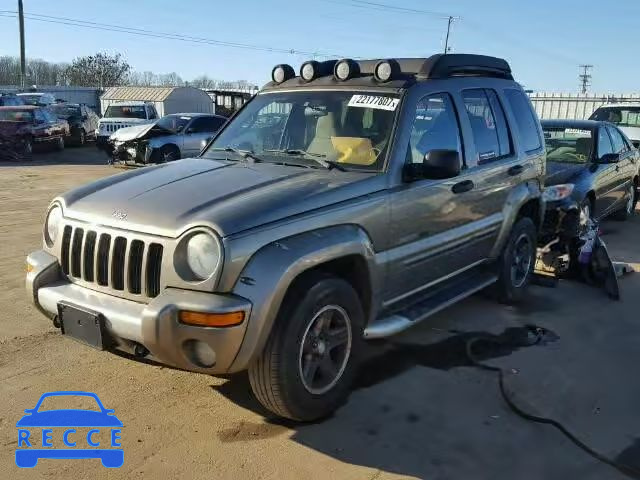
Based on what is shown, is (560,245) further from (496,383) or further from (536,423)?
(536,423)

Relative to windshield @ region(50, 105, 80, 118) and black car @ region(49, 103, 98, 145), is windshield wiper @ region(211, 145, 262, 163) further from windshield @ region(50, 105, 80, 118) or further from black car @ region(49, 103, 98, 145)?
windshield @ region(50, 105, 80, 118)

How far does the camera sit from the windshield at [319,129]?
4017 mm

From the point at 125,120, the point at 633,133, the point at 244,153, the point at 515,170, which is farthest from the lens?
the point at 125,120

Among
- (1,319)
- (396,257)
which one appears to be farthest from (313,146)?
(1,319)

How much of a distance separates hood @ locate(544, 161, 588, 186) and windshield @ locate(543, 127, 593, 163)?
0.25 m

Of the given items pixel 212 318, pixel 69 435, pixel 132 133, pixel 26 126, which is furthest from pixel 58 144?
pixel 212 318

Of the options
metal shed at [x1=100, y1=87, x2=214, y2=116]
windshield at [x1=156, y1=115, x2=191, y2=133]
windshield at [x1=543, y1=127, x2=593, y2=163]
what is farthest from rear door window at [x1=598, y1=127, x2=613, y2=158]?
Answer: metal shed at [x1=100, y1=87, x2=214, y2=116]

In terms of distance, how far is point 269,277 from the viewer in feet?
9.72

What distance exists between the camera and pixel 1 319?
500 centimetres

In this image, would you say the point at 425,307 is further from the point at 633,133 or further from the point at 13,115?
the point at 13,115

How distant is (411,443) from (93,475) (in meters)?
1.70

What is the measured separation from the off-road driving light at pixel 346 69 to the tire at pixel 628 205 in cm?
740

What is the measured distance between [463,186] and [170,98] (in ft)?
93.7

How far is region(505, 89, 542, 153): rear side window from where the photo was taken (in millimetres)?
5551
